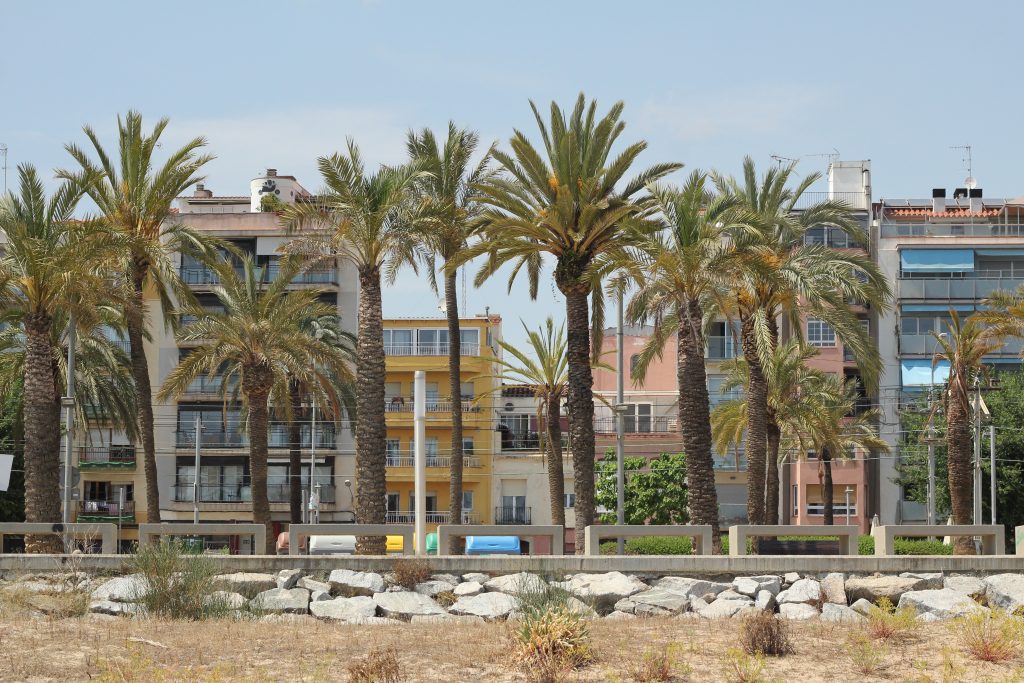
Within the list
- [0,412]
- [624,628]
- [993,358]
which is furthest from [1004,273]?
[624,628]

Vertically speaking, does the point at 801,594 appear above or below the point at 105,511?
above

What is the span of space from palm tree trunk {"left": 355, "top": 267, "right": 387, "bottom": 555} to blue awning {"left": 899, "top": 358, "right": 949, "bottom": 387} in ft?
129

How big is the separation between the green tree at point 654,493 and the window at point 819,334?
10.2 meters

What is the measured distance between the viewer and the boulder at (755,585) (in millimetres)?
21594

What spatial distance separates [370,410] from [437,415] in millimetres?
35916

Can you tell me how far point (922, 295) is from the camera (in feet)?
214

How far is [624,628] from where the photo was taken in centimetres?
1828

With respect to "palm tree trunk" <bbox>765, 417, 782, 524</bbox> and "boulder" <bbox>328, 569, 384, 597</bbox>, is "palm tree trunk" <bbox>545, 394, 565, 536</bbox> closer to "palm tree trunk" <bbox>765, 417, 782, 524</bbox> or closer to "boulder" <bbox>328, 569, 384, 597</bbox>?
"palm tree trunk" <bbox>765, 417, 782, 524</bbox>

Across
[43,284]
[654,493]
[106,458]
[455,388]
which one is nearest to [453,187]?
[455,388]

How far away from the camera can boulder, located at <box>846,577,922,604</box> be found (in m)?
21.4

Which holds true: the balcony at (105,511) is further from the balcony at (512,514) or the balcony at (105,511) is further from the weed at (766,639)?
the weed at (766,639)

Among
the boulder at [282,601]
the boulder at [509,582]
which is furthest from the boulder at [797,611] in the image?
the boulder at [282,601]

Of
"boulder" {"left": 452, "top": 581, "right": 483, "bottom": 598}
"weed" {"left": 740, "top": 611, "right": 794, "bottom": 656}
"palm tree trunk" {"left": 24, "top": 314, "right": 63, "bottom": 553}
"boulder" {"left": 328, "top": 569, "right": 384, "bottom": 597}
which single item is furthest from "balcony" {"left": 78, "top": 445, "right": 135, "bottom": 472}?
"weed" {"left": 740, "top": 611, "right": 794, "bottom": 656}

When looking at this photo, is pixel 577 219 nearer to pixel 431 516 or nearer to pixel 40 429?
pixel 40 429
